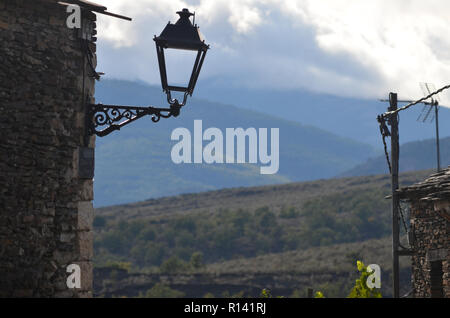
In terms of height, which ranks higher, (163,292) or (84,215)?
(84,215)

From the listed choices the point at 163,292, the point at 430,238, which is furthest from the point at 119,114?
the point at 163,292

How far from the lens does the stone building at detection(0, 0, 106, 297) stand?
362 inches

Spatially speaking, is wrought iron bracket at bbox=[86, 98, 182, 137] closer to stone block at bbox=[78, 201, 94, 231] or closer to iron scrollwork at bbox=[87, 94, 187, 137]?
iron scrollwork at bbox=[87, 94, 187, 137]

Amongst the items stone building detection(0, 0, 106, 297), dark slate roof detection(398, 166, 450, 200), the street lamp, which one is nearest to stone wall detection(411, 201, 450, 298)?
dark slate roof detection(398, 166, 450, 200)

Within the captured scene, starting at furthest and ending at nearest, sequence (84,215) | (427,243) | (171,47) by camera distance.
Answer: (427,243) < (84,215) < (171,47)

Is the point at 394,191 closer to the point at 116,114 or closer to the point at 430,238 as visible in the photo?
the point at 430,238

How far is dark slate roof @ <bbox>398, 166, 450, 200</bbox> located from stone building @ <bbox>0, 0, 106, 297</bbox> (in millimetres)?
10967

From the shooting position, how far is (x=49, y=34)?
9.70m

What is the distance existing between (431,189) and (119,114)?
12809 mm

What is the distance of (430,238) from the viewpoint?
2067 cm

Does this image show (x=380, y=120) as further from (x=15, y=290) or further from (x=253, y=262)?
(x=253, y=262)

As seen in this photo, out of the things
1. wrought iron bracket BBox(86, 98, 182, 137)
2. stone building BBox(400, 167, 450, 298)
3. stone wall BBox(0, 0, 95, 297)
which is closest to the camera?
stone wall BBox(0, 0, 95, 297)

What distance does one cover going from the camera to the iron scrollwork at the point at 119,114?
30.5 feet

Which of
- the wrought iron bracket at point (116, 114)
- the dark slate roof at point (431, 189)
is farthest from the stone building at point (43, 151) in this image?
the dark slate roof at point (431, 189)
